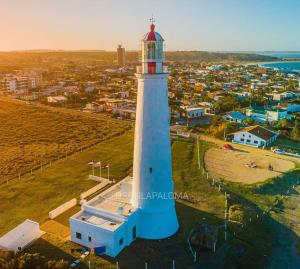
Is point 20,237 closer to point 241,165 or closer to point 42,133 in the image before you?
point 241,165

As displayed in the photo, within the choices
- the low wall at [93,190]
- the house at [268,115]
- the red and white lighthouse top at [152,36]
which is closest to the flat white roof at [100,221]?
the low wall at [93,190]

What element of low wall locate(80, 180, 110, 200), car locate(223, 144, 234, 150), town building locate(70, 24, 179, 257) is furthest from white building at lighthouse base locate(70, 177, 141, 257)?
car locate(223, 144, 234, 150)

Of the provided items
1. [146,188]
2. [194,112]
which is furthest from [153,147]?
[194,112]

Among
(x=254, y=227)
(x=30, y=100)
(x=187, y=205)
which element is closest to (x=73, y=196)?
(x=187, y=205)

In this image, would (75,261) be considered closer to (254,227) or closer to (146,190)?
(146,190)

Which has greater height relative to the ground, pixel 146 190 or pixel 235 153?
pixel 146 190

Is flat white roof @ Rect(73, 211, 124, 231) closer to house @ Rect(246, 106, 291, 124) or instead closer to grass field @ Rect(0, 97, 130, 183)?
grass field @ Rect(0, 97, 130, 183)

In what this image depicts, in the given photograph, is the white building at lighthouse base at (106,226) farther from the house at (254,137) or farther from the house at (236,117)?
the house at (236,117)
